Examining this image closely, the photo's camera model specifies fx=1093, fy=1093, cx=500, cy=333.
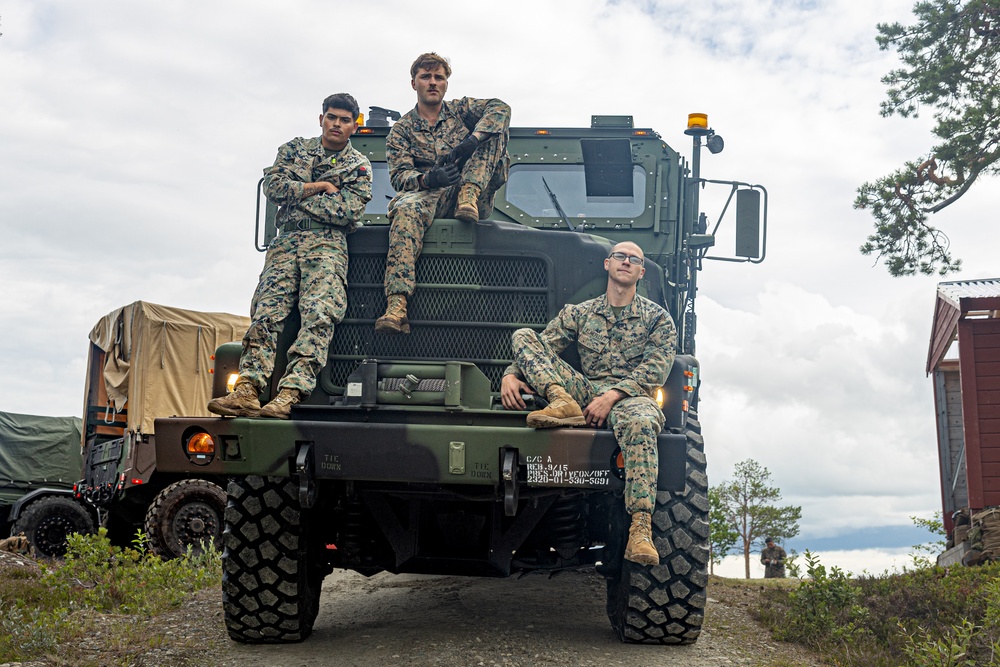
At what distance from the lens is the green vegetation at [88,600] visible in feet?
18.1

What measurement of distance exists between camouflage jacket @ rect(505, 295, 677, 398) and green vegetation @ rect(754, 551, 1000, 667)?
1985 mm

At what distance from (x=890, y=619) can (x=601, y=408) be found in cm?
327

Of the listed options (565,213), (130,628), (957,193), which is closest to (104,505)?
(130,628)

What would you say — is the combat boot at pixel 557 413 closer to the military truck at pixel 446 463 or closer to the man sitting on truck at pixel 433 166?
the military truck at pixel 446 463

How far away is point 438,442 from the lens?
5.00 meters

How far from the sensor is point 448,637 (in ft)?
19.4

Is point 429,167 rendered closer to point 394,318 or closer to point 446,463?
point 394,318

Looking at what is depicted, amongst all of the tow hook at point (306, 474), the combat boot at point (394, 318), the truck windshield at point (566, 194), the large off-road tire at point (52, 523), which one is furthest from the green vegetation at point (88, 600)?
the large off-road tire at point (52, 523)

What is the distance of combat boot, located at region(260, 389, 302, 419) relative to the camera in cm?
520

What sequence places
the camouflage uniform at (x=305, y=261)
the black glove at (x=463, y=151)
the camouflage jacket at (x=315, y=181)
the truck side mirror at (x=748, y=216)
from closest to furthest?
the camouflage uniform at (x=305, y=261), the camouflage jacket at (x=315, y=181), the black glove at (x=463, y=151), the truck side mirror at (x=748, y=216)

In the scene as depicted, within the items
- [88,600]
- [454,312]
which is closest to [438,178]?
[454,312]

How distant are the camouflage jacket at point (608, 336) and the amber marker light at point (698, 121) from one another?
2.78 meters

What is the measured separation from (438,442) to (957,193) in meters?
11.4

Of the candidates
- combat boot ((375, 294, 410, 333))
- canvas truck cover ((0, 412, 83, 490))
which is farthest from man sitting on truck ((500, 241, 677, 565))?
canvas truck cover ((0, 412, 83, 490))
